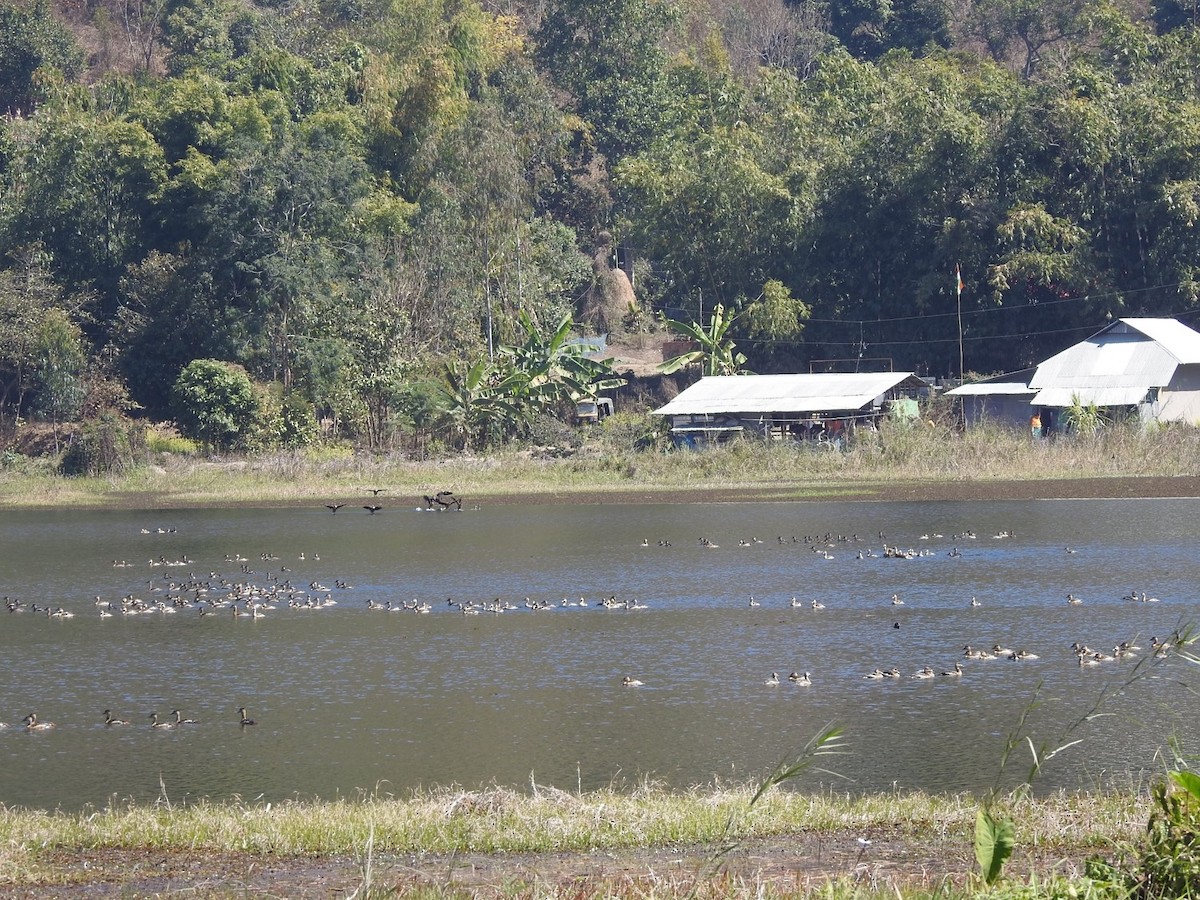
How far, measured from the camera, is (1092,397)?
→ 52438 millimetres

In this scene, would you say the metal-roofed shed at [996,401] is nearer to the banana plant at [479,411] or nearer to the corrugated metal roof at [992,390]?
the corrugated metal roof at [992,390]

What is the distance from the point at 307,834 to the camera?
1134cm

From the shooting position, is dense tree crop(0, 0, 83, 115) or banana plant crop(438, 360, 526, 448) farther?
dense tree crop(0, 0, 83, 115)

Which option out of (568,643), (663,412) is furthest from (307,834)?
(663,412)

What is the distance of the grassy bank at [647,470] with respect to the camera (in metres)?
47.3

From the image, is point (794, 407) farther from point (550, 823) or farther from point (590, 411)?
point (550, 823)

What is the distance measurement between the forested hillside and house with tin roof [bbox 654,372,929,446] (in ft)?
16.1

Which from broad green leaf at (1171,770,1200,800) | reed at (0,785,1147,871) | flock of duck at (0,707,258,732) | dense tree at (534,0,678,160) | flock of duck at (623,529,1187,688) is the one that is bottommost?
flock of duck at (623,529,1187,688)

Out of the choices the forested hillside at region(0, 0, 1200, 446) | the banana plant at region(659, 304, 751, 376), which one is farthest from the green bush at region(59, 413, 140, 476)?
the banana plant at region(659, 304, 751, 376)

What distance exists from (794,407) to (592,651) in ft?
106

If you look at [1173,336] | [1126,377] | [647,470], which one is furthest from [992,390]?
[647,470]

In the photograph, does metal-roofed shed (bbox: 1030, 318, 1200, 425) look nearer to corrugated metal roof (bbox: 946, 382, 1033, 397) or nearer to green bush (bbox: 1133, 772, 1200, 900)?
corrugated metal roof (bbox: 946, 382, 1033, 397)

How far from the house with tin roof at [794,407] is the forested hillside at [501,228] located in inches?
193

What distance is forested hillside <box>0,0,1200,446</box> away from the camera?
194ft
